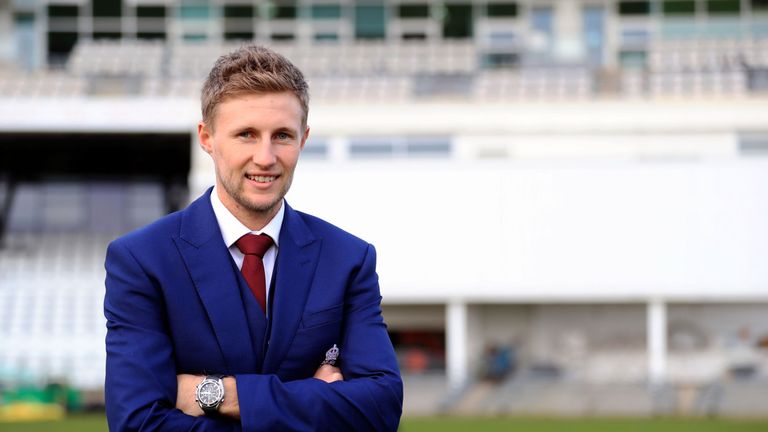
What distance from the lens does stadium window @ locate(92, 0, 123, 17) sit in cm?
3725

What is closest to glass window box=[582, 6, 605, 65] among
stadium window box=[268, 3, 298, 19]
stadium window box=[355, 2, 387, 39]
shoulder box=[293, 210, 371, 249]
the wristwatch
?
stadium window box=[355, 2, 387, 39]

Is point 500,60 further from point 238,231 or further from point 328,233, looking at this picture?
point 238,231

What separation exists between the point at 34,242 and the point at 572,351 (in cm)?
1512

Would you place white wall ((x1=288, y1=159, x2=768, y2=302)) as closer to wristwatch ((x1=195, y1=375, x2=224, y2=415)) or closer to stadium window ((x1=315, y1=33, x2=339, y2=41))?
stadium window ((x1=315, y1=33, x2=339, y2=41))

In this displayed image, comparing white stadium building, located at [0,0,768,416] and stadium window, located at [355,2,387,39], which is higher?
stadium window, located at [355,2,387,39]

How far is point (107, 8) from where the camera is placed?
37312mm

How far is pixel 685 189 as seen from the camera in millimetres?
31609

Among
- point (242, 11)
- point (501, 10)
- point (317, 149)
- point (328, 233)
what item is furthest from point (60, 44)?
point (328, 233)

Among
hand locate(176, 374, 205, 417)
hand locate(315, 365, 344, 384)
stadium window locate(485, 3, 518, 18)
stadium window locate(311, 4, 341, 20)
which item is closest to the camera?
hand locate(176, 374, 205, 417)

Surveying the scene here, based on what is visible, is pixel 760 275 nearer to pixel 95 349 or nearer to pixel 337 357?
pixel 95 349

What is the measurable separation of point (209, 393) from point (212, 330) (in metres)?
0.17

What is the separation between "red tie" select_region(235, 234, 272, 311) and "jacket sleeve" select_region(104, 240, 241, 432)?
246 mm

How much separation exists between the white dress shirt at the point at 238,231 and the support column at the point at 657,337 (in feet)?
93.9

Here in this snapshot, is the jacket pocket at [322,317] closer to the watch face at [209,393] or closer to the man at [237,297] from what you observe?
the man at [237,297]
